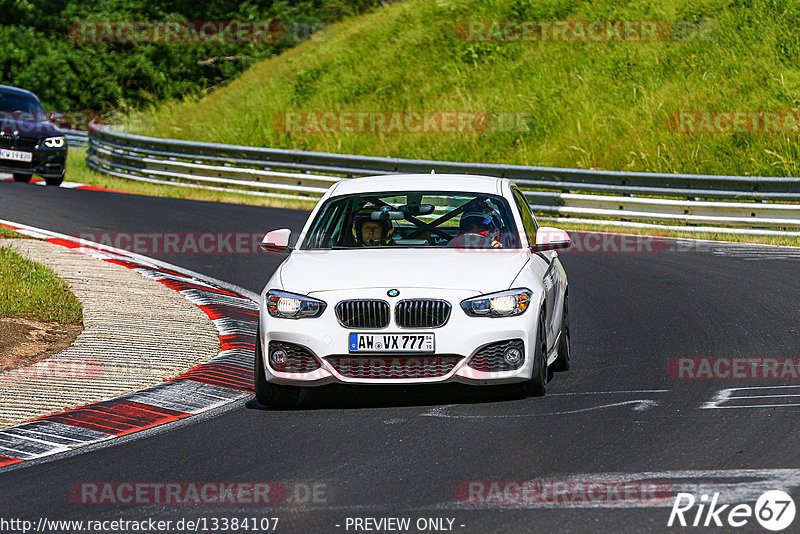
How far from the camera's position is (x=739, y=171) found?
23.7m

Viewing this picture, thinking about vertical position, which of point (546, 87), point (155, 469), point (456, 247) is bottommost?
point (155, 469)

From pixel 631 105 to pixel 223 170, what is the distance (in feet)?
30.6

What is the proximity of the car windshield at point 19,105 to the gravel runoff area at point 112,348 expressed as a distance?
11207 mm

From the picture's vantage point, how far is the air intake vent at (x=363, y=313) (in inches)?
310

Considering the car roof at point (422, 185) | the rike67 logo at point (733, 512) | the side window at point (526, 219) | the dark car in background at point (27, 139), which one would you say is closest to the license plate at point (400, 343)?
the side window at point (526, 219)

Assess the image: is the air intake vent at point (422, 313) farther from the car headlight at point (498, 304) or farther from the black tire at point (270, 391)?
the black tire at point (270, 391)

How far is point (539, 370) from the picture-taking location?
8117 mm

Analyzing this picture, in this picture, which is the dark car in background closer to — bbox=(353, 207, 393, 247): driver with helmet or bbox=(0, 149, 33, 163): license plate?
bbox=(0, 149, 33, 163): license plate

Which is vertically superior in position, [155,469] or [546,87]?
[546,87]

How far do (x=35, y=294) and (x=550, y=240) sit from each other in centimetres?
556

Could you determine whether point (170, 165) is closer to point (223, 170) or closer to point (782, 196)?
point (223, 170)

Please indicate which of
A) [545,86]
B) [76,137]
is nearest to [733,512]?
[545,86]

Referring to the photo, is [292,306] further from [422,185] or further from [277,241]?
[422,185]

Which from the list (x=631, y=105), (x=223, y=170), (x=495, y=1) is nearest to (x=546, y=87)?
(x=631, y=105)
